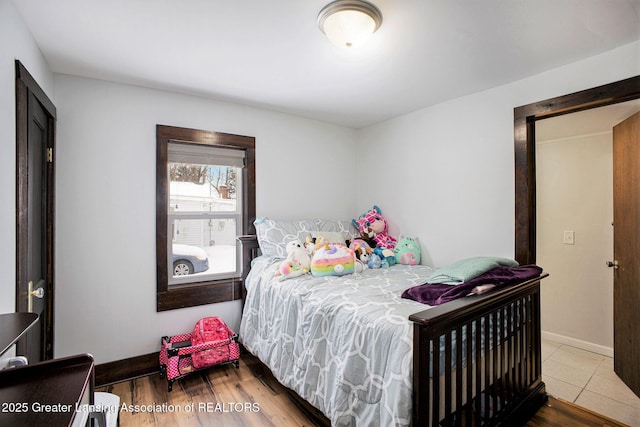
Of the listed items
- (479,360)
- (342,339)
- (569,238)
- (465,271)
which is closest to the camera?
(479,360)

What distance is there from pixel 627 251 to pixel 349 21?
2.63 meters

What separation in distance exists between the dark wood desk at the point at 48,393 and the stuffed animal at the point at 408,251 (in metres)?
2.54

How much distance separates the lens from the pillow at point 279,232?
279cm

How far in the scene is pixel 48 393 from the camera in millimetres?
760

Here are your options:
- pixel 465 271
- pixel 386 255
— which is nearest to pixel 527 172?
pixel 465 271

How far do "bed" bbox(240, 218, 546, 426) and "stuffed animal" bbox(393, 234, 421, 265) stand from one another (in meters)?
0.36

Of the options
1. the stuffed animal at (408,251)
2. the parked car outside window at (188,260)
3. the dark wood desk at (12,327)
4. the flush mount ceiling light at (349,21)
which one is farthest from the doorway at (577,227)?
the dark wood desk at (12,327)

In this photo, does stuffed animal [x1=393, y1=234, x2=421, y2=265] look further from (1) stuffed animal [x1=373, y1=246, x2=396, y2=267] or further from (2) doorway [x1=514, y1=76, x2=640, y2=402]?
(2) doorway [x1=514, y1=76, x2=640, y2=402]

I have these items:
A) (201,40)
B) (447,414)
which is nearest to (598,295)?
(447,414)

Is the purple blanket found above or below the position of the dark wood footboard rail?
above

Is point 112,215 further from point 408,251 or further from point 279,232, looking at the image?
point 408,251

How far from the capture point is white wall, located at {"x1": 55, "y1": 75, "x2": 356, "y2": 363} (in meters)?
2.25

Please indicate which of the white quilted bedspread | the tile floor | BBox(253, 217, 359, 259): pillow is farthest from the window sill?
the tile floor

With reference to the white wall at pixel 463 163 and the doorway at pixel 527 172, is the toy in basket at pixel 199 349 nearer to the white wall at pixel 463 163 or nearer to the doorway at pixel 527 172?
the white wall at pixel 463 163
